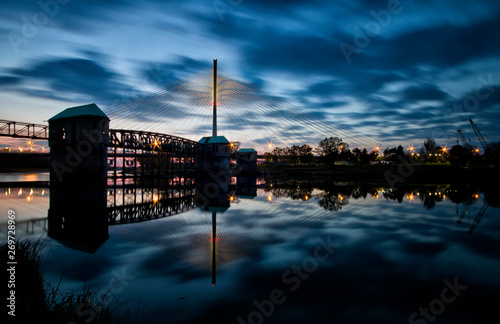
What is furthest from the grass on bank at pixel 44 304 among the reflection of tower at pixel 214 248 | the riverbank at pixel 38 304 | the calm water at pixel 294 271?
the reflection of tower at pixel 214 248

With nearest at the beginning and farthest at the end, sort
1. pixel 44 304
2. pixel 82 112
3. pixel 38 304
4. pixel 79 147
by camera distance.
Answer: pixel 38 304, pixel 44 304, pixel 79 147, pixel 82 112

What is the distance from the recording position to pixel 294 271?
9352mm

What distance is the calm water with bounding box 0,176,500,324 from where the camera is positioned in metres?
6.74

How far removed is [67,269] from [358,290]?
373 inches

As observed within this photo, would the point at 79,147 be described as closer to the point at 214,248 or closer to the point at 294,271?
the point at 214,248

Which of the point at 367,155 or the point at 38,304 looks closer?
the point at 38,304

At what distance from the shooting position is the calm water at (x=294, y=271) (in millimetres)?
6738

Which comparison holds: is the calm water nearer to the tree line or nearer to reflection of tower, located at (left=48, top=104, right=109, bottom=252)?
reflection of tower, located at (left=48, top=104, right=109, bottom=252)

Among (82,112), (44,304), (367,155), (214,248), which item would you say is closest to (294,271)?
(214,248)

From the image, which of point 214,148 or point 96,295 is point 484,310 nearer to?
point 96,295

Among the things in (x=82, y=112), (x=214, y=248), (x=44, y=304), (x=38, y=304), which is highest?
(x=82, y=112)

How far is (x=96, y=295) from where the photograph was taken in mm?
7285

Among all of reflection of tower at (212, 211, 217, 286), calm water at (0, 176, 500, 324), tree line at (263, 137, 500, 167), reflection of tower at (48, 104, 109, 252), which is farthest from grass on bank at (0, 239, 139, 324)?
tree line at (263, 137, 500, 167)

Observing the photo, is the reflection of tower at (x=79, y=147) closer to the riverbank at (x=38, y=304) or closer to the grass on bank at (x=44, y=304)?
the riverbank at (x=38, y=304)
